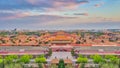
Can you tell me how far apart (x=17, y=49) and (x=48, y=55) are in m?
3.43

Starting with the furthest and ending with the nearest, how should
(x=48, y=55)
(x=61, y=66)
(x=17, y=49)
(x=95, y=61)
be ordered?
(x=17, y=49) < (x=48, y=55) < (x=95, y=61) < (x=61, y=66)

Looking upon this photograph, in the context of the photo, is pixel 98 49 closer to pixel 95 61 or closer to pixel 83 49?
pixel 83 49

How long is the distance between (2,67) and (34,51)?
798 centimetres

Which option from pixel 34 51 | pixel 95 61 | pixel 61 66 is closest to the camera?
pixel 61 66

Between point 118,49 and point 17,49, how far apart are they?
654cm

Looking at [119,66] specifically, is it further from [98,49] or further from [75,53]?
[98,49]

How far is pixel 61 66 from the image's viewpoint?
39.7 ft

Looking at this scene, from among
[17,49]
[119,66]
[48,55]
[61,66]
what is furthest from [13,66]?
[17,49]

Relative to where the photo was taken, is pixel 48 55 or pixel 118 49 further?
pixel 118 49

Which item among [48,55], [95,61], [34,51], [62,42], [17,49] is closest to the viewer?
[95,61]

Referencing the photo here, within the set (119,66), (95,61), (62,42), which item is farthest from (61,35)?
(119,66)

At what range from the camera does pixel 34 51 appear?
66.4 feet

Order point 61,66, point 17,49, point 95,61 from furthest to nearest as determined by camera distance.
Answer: point 17,49 < point 95,61 < point 61,66

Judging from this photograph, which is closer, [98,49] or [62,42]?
[98,49]
